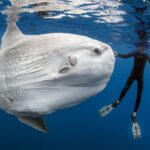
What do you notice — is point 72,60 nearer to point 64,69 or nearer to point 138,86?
point 64,69

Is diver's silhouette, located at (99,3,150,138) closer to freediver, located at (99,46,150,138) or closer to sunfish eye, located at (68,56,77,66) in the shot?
freediver, located at (99,46,150,138)

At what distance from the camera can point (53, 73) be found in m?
2.73

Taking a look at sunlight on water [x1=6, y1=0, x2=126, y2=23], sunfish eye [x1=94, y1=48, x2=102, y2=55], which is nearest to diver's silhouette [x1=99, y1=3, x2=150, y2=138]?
sunlight on water [x1=6, y1=0, x2=126, y2=23]

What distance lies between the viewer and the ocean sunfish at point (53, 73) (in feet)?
8.71

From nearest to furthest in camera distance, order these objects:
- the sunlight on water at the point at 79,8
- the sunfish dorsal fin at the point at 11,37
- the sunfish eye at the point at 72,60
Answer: the sunfish eye at the point at 72,60 → the sunfish dorsal fin at the point at 11,37 → the sunlight on water at the point at 79,8

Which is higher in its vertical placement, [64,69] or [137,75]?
[64,69]

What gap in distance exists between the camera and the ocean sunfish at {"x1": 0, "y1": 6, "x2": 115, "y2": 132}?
8.71 feet

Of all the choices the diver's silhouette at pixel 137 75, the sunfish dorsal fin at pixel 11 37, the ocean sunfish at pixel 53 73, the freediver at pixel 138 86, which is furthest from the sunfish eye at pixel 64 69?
the freediver at pixel 138 86

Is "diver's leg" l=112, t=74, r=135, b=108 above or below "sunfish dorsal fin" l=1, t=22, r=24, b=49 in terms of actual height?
below

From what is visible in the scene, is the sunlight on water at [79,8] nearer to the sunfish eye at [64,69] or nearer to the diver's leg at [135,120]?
the diver's leg at [135,120]

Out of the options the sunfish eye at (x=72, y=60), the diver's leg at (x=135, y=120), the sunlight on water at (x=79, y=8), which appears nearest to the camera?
the sunfish eye at (x=72, y=60)

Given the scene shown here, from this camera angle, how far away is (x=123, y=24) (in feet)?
55.2

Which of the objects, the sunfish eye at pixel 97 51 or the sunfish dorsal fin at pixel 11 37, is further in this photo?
the sunfish dorsal fin at pixel 11 37

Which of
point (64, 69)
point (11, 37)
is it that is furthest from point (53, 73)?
point (11, 37)
